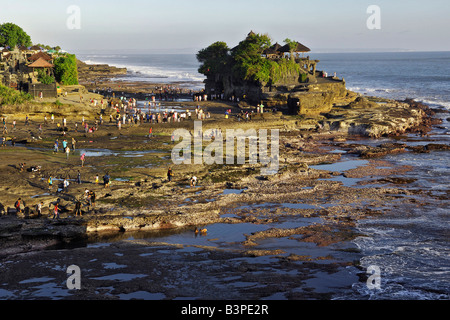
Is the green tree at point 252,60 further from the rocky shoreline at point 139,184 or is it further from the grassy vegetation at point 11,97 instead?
the grassy vegetation at point 11,97

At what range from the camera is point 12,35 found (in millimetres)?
93188

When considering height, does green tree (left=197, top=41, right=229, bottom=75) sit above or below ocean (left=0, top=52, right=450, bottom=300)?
above

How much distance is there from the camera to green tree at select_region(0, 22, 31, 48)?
9325 centimetres

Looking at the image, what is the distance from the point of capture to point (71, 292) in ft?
61.0

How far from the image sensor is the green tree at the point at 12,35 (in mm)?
93250

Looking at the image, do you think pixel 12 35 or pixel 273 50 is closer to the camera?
pixel 273 50

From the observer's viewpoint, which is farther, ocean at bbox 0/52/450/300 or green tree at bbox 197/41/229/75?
green tree at bbox 197/41/229/75

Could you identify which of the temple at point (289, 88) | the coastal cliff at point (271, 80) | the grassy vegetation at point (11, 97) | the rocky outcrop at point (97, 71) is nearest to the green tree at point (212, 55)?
the coastal cliff at point (271, 80)

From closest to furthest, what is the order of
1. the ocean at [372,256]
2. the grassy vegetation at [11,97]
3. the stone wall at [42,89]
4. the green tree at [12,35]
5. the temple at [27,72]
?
the ocean at [372,256] < the grassy vegetation at [11,97] < the stone wall at [42,89] < the temple at [27,72] < the green tree at [12,35]

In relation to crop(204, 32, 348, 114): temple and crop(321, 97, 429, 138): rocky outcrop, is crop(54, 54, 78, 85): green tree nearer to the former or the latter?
crop(204, 32, 348, 114): temple

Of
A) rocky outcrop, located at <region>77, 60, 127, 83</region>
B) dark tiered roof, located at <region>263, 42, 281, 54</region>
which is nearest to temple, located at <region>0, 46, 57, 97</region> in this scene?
dark tiered roof, located at <region>263, 42, 281, 54</region>

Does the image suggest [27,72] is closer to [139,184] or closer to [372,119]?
[139,184]

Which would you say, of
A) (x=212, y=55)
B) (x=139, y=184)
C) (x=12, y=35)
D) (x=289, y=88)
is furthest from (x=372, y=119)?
(x=12, y=35)

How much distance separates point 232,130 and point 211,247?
2924cm
